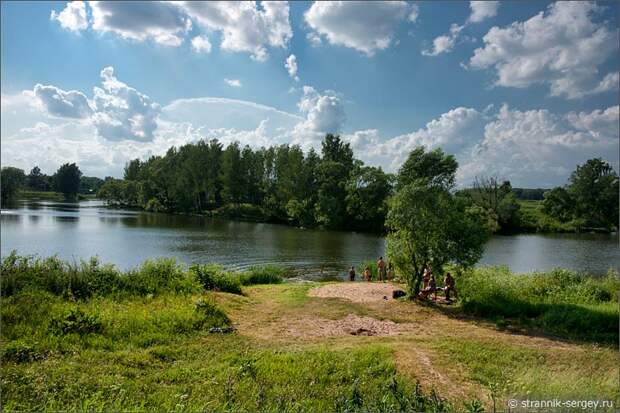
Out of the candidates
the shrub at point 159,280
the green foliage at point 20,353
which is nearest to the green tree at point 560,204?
the shrub at point 159,280

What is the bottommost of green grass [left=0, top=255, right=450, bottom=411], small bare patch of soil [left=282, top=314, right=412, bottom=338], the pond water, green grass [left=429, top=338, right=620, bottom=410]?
the pond water

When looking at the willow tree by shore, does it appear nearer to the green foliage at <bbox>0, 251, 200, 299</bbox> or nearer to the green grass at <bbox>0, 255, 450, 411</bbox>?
the green grass at <bbox>0, 255, 450, 411</bbox>

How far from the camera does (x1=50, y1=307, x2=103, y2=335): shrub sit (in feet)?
33.7

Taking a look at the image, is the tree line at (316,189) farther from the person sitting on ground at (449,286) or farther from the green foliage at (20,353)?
the green foliage at (20,353)

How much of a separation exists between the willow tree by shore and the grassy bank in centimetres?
197

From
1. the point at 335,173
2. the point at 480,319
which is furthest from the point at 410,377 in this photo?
the point at 335,173

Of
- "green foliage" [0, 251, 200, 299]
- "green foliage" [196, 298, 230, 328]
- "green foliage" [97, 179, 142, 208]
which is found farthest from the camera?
"green foliage" [97, 179, 142, 208]

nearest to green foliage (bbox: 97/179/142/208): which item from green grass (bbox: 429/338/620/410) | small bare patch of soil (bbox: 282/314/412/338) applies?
small bare patch of soil (bbox: 282/314/412/338)

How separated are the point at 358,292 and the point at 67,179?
169 m

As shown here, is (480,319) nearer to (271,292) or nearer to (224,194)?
(271,292)

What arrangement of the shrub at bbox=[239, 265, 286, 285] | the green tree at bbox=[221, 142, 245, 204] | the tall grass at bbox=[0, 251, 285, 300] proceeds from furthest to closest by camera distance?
1. the green tree at bbox=[221, 142, 245, 204]
2. the shrub at bbox=[239, 265, 286, 285]
3. the tall grass at bbox=[0, 251, 285, 300]

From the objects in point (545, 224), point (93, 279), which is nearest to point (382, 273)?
point (93, 279)

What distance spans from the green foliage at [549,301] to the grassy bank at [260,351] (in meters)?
0.10

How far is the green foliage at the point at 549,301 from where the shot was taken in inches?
561
